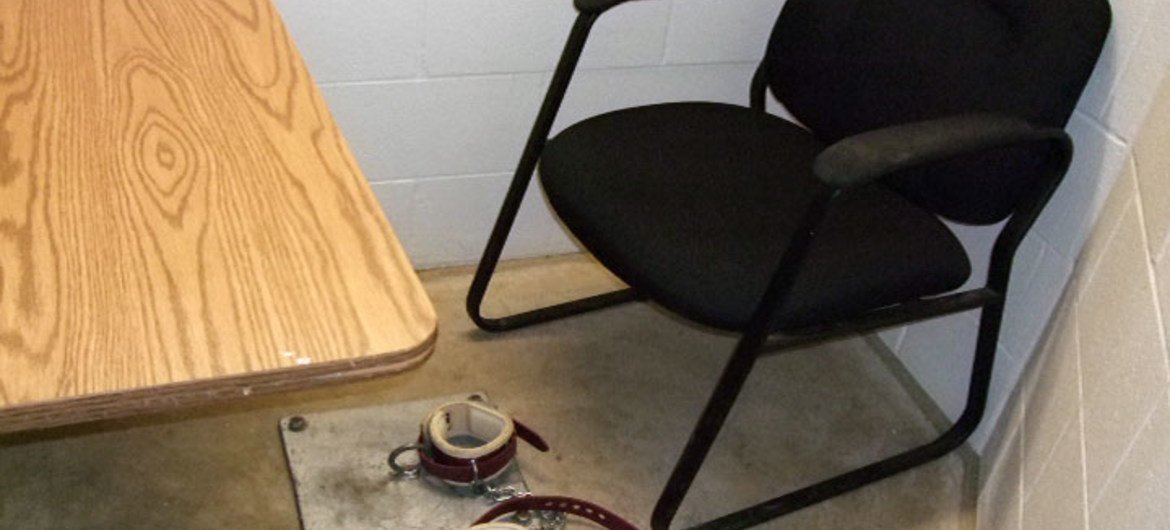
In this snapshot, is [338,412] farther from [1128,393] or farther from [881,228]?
[1128,393]

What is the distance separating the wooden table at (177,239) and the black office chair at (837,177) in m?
0.53

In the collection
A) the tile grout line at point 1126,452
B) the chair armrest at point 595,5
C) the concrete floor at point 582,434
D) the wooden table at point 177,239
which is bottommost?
the concrete floor at point 582,434

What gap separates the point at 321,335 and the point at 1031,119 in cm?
102

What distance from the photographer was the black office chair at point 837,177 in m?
1.25

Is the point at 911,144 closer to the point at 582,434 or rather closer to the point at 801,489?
the point at 801,489

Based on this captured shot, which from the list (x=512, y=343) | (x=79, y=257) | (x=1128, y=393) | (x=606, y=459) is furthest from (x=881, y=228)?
(x=79, y=257)

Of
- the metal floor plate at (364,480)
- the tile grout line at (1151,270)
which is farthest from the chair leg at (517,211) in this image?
the tile grout line at (1151,270)

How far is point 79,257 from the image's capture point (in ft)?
2.25

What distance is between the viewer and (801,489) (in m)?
1.58

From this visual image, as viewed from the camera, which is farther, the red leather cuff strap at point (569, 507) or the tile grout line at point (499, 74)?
the tile grout line at point (499, 74)

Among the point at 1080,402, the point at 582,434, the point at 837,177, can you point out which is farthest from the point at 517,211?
the point at 1080,402

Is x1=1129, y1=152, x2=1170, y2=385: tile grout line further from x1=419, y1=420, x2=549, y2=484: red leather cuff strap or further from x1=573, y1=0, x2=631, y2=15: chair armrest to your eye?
x1=419, y1=420, x2=549, y2=484: red leather cuff strap

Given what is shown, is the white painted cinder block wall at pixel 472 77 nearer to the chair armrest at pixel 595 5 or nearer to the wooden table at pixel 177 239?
the chair armrest at pixel 595 5

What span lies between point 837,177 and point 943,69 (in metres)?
0.47
